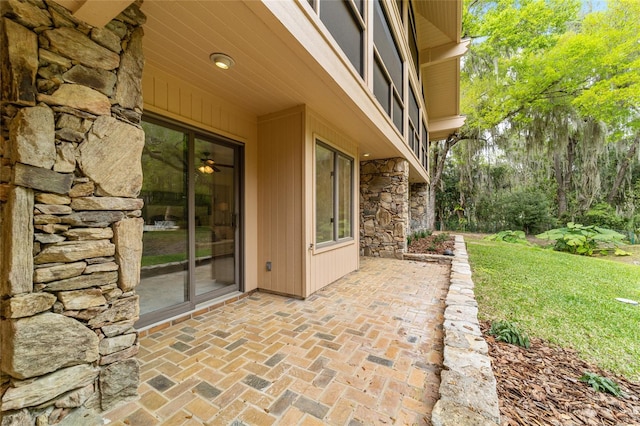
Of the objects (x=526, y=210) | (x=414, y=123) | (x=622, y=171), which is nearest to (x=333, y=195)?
(x=414, y=123)

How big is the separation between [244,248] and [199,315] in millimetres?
1010

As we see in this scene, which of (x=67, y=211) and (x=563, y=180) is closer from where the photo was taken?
(x=67, y=211)

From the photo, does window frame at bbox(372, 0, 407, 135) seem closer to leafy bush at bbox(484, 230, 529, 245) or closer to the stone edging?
the stone edging

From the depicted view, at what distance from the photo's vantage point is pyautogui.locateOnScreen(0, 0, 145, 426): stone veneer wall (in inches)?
49.1

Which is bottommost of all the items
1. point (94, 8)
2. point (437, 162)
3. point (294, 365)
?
point (294, 365)

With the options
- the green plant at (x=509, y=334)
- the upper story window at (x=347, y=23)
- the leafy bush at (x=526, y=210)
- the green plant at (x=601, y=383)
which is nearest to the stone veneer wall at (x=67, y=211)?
the upper story window at (x=347, y=23)

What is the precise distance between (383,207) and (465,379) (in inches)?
203

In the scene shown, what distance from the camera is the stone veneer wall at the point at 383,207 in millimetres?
6480

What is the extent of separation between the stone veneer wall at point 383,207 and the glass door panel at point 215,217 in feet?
13.7

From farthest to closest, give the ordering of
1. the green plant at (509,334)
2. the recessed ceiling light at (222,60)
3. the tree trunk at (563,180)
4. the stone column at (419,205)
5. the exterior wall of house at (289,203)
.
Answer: the tree trunk at (563,180) → the stone column at (419,205) → the exterior wall of house at (289,203) → the green plant at (509,334) → the recessed ceiling light at (222,60)

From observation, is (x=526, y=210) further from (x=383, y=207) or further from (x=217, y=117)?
(x=217, y=117)

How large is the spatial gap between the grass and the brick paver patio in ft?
3.55

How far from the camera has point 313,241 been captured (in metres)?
3.62

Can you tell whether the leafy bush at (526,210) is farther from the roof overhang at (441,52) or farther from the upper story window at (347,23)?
the upper story window at (347,23)
